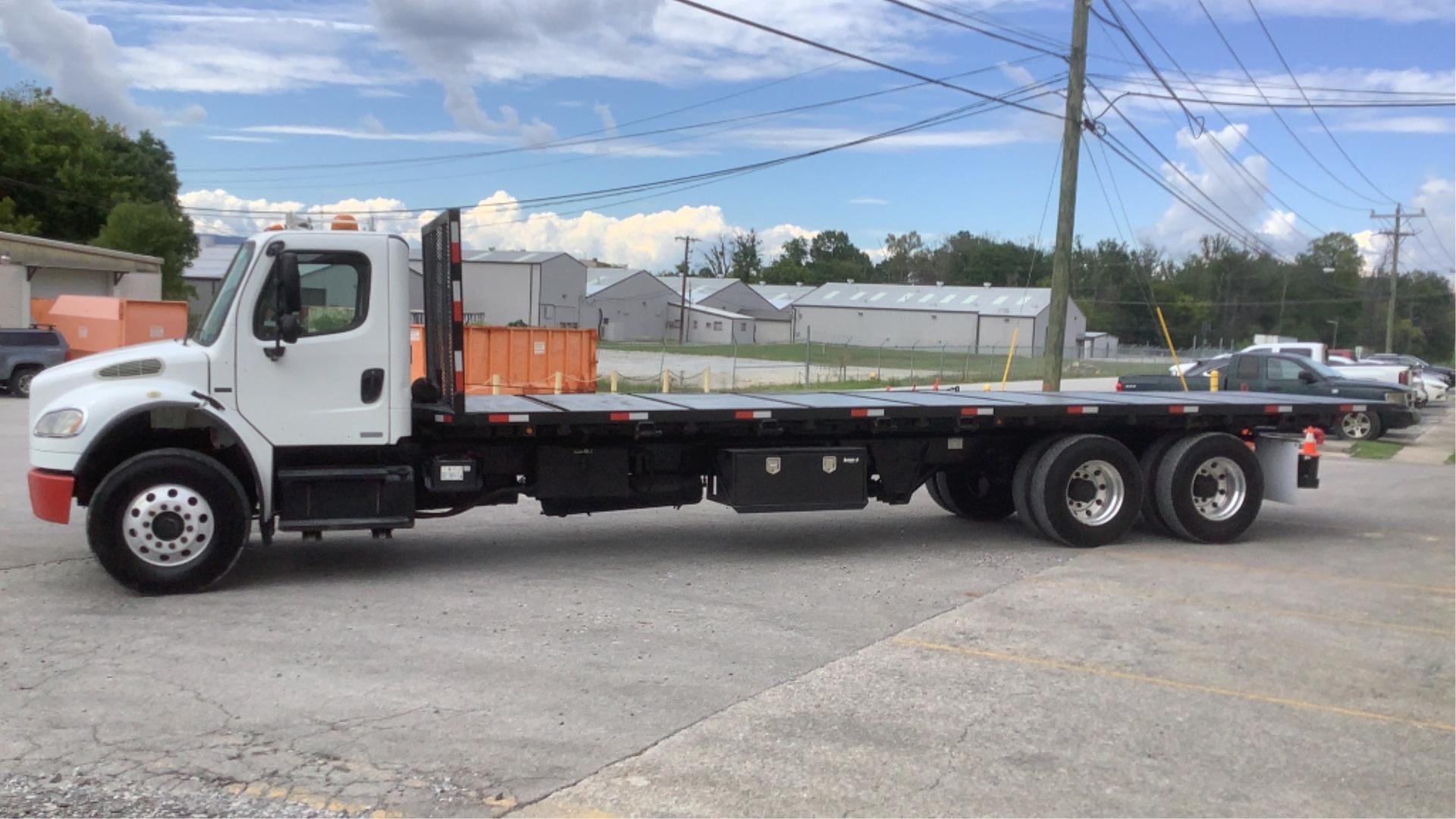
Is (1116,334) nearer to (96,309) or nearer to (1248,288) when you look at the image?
(1248,288)

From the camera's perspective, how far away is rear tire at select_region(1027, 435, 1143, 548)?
1052cm

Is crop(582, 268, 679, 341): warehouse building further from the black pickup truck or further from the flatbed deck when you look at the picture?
the flatbed deck

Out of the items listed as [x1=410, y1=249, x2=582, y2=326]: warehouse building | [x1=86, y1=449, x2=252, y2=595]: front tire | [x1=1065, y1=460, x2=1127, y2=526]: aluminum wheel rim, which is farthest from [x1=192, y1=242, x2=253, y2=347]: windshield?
[x1=410, y1=249, x2=582, y2=326]: warehouse building

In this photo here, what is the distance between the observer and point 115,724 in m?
5.63

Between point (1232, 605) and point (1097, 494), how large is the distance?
7.75ft

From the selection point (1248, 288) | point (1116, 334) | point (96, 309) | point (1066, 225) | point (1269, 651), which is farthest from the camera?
point (1116, 334)

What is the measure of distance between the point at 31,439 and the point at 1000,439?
7.74m

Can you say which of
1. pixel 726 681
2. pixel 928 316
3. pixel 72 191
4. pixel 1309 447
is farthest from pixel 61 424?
pixel 928 316

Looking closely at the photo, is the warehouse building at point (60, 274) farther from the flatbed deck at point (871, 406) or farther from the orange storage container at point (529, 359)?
the flatbed deck at point (871, 406)

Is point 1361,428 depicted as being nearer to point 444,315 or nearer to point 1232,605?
point 1232,605

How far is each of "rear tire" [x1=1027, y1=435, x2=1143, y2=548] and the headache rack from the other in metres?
5.14

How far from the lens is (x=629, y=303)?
9862 centimetres

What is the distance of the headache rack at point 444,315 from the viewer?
8492 millimetres

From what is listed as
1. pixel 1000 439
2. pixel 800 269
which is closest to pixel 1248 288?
pixel 800 269
